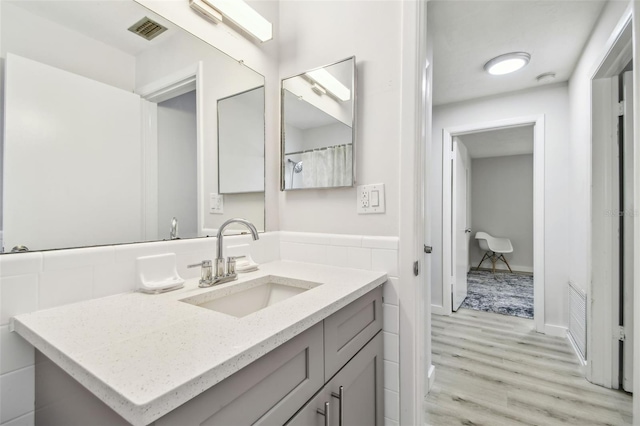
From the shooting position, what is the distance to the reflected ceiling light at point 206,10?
1.09 m

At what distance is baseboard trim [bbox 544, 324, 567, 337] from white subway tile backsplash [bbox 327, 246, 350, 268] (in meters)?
2.50

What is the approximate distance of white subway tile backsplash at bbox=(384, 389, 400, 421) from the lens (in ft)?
3.76

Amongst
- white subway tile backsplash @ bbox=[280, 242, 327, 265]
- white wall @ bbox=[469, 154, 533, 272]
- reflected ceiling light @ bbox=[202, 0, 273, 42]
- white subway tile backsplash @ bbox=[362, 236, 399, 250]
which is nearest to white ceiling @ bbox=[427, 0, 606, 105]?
reflected ceiling light @ bbox=[202, 0, 273, 42]

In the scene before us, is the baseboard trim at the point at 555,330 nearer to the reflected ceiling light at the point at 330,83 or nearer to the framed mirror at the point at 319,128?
the framed mirror at the point at 319,128

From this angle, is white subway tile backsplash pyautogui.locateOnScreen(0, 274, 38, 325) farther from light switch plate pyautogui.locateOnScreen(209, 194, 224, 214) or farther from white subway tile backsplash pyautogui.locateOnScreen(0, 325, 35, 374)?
light switch plate pyautogui.locateOnScreen(209, 194, 224, 214)

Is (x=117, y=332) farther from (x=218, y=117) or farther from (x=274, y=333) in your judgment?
(x=218, y=117)

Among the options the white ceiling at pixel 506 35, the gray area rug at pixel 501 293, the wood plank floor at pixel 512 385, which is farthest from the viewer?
the gray area rug at pixel 501 293

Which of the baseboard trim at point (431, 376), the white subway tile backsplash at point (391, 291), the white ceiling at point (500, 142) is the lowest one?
the baseboard trim at point (431, 376)

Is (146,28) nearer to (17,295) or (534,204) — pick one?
(17,295)

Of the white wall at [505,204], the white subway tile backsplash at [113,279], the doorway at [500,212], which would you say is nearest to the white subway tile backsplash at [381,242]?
the white subway tile backsplash at [113,279]

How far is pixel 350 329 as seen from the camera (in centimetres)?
90

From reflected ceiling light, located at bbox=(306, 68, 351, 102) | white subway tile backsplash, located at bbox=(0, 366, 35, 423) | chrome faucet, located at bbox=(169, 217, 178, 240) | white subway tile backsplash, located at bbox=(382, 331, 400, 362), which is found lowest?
white subway tile backsplash, located at bbox=(382, 331, 400, 362)

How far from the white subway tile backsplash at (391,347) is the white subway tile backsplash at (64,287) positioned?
105 centimetres

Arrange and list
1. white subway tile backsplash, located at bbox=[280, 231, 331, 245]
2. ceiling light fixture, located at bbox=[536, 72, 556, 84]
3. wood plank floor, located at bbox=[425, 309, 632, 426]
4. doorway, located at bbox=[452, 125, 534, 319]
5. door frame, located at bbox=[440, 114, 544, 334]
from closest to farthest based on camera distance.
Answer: white subway tile backsplash, located at bbox=[280, 231, 331, 245]
wood plank floor, located at bbox=[425, 309, 632, 426]
ceiling light fixture, located at bbox=[536, 72, 556, 84]
door frame, located at bbox=[440, 114, 544, 334]
doorway, located at bbox=[452, 125, 534, 319]
